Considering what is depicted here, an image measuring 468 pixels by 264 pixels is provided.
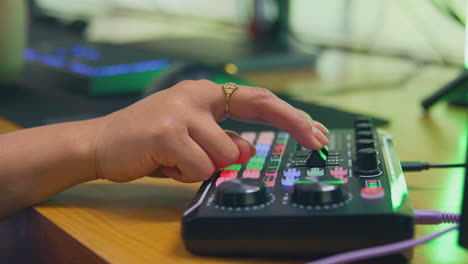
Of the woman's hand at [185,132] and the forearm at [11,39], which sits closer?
the woman's hand at [185,132]

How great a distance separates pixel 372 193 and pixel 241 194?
0.31ft

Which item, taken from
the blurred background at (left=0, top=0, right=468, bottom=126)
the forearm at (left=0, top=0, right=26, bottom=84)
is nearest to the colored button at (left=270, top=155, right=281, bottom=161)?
the blurred background at (left=0, top=0, right=468, bottom=126)

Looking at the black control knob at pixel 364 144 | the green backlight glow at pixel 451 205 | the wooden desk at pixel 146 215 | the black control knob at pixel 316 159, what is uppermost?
the black control knob at pixel 364 144

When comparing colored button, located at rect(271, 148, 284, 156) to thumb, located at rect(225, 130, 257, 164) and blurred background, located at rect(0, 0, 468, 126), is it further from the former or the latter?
blurred background, located at rect(0, 0, 468, 126)

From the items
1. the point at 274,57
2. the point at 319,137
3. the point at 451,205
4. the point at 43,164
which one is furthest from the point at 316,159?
the point at 274,57

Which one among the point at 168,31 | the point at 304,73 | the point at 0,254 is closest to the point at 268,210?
the point at 0,254

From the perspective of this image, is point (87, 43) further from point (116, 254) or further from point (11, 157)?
point (116, 254)

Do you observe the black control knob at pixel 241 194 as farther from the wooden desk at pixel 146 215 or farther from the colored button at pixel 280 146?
the colored button at pixel 280 146

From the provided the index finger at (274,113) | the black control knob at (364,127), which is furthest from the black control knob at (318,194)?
the black control knob at (364,127)

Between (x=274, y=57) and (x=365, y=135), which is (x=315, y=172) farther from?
(x=274, y=57)

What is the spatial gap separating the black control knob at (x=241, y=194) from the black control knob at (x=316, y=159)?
0.09 metres

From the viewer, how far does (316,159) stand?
1.76ft

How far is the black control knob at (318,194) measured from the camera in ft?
1.39

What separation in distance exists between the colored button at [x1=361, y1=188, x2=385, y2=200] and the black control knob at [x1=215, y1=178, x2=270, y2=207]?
0.23ft
